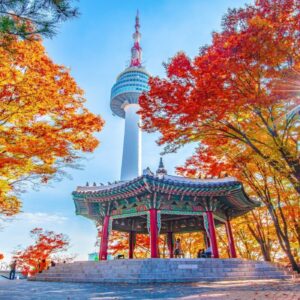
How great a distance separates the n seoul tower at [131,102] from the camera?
133 ft

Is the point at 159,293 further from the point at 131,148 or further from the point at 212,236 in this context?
the point at 131,148

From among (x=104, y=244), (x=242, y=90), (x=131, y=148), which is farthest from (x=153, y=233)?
(x=131, y=148)

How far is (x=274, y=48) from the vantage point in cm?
762

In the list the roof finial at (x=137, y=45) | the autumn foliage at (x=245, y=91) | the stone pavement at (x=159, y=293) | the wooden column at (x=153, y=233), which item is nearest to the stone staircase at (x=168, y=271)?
the wooden column at (x=153, y=233)

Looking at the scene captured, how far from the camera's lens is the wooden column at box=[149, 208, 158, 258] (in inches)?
524

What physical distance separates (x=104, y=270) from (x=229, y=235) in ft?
30.9

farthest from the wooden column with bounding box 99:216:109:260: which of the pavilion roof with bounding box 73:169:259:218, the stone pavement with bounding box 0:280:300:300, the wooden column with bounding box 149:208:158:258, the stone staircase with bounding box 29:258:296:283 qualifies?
the stone pavement with bounding box 0:280:300:300

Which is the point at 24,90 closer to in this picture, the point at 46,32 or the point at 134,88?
the point at 46,32

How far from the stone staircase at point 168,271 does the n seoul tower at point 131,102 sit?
26386 millimetres

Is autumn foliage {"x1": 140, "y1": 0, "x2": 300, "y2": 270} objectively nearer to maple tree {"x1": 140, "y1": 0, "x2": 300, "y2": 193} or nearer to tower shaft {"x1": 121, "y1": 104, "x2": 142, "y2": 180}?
maple tree {"x1": 140, "y1": 0, "x2": 300, "y2": 193}

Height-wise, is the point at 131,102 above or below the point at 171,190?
above

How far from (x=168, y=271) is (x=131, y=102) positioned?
37829 mm

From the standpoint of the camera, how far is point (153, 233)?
13555 millimetres

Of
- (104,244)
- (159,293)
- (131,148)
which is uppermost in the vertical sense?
(131,148)
